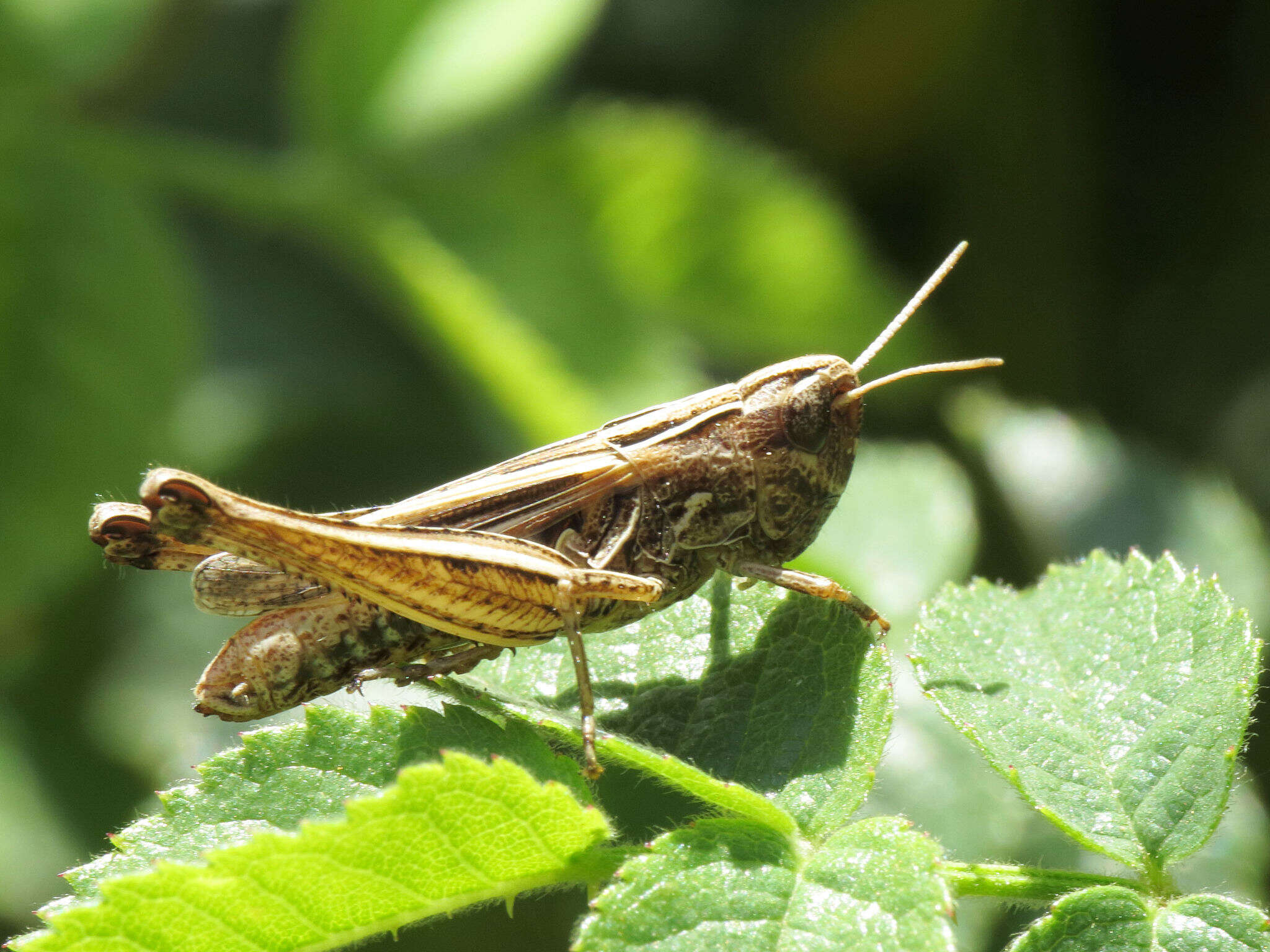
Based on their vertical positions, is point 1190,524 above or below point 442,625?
above

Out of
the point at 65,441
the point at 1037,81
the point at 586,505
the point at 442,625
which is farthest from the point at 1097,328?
the point at 65,441

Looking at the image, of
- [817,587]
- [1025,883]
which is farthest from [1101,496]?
[1025,883]

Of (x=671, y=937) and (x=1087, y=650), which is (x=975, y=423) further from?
(x=671, y=937)

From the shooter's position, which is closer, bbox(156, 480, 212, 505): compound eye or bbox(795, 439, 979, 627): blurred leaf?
bbox(156, 480, 212, 505): compound eye

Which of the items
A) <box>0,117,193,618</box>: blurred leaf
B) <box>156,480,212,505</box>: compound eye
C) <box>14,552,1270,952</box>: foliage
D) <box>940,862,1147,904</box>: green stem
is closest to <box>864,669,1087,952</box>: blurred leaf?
<box>14,552,1270,952</box>: foliage

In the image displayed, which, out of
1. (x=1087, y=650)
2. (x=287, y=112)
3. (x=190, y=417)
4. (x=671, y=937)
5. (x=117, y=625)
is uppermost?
(x=287, y=112)

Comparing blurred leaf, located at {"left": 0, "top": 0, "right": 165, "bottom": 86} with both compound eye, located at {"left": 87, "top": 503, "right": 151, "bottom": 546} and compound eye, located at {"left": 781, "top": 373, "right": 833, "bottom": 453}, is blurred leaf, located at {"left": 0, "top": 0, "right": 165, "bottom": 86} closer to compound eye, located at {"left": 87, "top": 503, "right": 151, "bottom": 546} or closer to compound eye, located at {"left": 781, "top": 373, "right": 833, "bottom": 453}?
compound eye, located at {"left": 87, "top": 503, "right": 151, "bottom": 546}

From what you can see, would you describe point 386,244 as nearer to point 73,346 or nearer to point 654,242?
point 654,242
